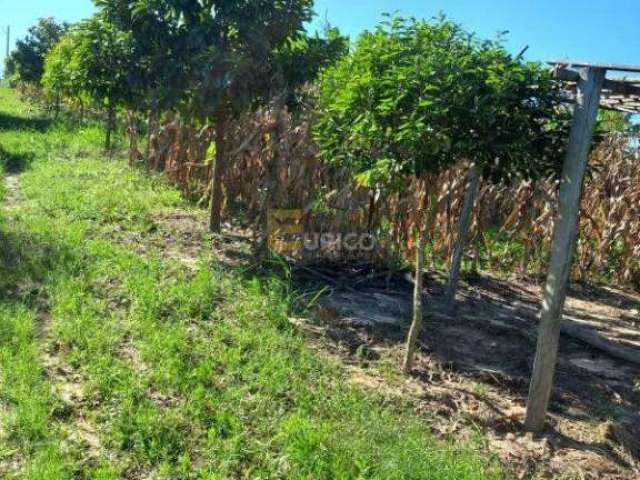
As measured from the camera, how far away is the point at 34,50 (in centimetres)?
2656

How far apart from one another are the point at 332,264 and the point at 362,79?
2.95 m

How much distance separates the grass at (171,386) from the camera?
3354mm

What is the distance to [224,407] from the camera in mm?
3803

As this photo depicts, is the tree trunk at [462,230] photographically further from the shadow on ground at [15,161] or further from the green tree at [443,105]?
the shadow on ground at [15,161]

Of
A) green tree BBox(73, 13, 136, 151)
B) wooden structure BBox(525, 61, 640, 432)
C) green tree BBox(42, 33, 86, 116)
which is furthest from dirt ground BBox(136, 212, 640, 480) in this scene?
green tree BBox(42, 33, 86, 116)

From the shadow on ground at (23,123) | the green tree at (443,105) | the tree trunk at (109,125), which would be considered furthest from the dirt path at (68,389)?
the shadow on ground at (23,123)

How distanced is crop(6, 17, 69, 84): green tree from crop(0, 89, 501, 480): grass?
2274 cm

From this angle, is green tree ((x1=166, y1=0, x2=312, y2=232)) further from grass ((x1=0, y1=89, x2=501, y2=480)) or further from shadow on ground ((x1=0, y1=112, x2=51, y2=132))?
shadow on ground ((x1=0, y1=112, x2=51, y2=132))

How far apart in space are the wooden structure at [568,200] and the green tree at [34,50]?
26265 millimetres

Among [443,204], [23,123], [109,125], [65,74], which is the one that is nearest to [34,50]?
[23,123]

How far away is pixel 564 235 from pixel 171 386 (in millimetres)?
2541

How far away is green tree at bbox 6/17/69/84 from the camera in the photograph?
1035 inches

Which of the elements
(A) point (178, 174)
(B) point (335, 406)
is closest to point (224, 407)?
(B) point (335, 406)

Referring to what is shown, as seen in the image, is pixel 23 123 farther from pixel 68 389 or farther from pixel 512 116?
pixel 512 116
